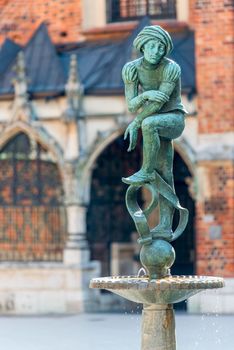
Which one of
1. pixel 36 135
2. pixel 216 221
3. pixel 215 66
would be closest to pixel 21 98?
pixel 36 135

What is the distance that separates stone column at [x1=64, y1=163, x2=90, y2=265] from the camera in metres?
19.1

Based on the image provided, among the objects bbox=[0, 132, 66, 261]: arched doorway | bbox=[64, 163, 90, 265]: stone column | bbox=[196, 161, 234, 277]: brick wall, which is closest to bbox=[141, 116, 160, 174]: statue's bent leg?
bbox=[196, 161, 234, 277]: brick wall

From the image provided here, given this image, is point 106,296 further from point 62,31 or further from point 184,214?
point 184,214

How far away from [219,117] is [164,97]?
385 inches

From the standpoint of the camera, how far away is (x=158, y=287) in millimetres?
8656

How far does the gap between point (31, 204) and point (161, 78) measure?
34.9 ft

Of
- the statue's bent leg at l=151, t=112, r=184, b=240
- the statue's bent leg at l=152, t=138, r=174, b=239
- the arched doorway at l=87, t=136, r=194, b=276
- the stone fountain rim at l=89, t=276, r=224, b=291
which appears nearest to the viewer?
the stone fountain rim at l=89, t=276, r=224, b=291

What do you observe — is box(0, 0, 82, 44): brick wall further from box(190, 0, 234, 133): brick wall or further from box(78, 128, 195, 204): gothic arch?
box(190, 0, 234, 133): brick wall

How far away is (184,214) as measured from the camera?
9477 mm

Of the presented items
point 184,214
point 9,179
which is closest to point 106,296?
point 9,179

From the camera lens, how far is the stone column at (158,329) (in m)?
8.95

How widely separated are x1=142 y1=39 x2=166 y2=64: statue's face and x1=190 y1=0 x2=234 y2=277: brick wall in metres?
9.57

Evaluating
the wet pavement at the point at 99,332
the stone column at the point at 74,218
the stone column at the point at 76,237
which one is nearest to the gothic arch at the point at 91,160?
the stone column at the point at 74,218

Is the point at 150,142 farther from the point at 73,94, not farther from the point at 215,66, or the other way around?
the point at 73,94
